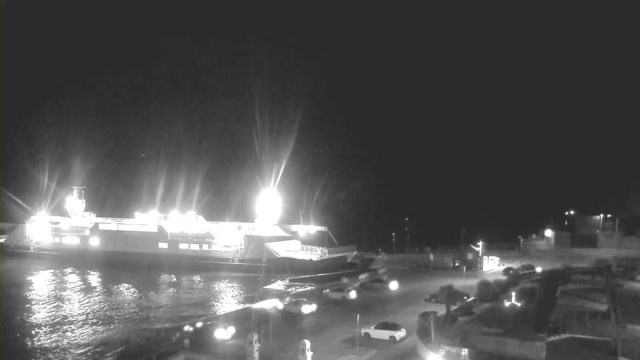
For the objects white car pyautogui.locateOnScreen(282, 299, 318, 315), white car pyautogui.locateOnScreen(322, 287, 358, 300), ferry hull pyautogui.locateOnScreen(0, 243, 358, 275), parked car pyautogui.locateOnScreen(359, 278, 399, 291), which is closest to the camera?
white car pyautogui.locateOnScreen(282, 299, 318, 315)

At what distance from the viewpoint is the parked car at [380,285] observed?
957 cm

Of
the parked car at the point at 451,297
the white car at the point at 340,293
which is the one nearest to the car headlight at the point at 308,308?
the white car at the point at 340,293


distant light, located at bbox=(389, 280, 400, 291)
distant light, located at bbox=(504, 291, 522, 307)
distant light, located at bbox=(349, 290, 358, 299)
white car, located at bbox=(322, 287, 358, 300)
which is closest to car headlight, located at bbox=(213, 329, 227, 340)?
white car, located at bbox=(322, 287, 358, 300)

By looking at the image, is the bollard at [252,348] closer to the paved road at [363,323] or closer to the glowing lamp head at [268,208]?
the paved road at [363,323]

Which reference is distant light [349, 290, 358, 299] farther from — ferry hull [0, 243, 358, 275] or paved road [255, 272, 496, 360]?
ferry hull [0, 243, 358, 275]

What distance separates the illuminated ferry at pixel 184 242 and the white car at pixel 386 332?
686 cm

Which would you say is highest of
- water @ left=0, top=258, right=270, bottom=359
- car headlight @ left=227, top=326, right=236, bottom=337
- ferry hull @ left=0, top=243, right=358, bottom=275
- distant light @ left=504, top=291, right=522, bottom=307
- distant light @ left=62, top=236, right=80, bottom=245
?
distant light @ left=504, top=291, right=522, bottom=307

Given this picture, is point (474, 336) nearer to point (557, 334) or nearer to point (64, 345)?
point (557, 334)

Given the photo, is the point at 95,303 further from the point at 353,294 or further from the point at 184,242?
the point at 353,294

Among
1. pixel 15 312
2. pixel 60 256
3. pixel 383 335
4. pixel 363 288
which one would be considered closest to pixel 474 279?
pixel 363 288

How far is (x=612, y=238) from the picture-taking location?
14594 mm

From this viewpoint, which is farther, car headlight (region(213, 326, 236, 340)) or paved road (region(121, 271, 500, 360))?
car headlight (region(213, 326, 236, 340))

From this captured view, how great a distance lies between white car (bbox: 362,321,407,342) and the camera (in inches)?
235

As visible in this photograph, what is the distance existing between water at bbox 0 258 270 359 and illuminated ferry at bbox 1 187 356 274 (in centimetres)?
59
